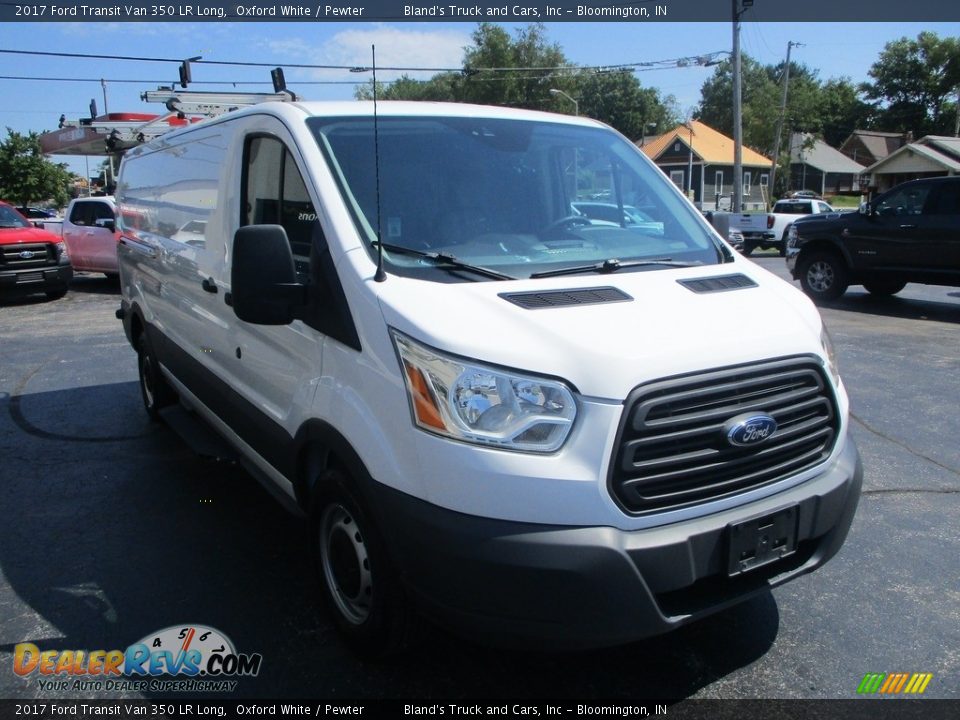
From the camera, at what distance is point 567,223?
3.49 m

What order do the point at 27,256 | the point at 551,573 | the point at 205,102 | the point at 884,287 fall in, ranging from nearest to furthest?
the point at 551,573 < the point at 205,102 < the point at 884,287 < the point at 27,256

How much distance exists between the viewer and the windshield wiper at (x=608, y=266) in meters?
3.00

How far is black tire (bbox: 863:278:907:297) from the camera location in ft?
41.1

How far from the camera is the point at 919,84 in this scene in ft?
265

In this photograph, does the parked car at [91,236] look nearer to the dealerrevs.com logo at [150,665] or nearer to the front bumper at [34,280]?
the front bumper at [34,280]

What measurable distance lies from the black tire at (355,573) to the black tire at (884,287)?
1161cm

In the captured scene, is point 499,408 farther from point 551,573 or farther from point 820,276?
point 820,276

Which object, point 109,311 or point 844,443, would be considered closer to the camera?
point 844,443

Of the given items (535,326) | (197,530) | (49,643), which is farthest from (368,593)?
(197,530)

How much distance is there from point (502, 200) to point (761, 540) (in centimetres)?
174

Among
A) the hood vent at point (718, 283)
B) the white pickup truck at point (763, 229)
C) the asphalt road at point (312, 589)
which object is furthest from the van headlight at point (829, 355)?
the white pickup truck at point (763, 229)

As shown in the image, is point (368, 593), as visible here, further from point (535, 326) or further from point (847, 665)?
point (847, 665)

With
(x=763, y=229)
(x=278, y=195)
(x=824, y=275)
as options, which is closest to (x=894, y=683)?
(x=278, y=195)

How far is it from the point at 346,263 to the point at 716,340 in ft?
4.28
